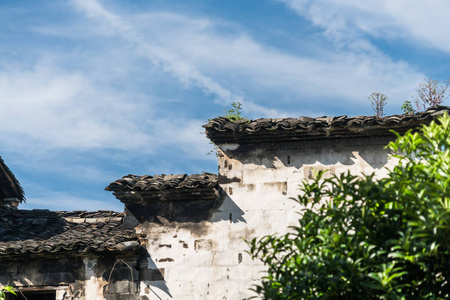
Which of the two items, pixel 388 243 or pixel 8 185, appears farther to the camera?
pixel 8 185

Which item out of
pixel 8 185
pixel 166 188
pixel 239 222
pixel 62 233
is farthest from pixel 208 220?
pixel 8 185

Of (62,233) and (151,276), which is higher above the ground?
(62,233)

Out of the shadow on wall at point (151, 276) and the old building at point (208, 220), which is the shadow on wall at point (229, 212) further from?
the shadow on wall at point (151, 276)

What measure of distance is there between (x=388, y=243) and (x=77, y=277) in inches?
279

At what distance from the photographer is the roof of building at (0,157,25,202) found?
52.0 ft

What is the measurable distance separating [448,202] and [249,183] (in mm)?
6384

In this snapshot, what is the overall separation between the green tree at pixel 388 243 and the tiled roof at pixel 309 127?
4539mm

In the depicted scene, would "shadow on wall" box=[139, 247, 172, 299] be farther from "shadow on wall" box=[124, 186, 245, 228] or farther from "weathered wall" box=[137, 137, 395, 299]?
"shadow on wall" box=[124, 186, 245, 228]

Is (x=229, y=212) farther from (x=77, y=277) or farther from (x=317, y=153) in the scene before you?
(x=77, y=277)

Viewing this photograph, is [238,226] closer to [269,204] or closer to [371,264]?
[269,204]

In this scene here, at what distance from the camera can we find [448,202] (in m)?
7.16

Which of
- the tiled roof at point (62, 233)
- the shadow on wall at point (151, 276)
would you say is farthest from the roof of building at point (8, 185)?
the shadow on wall at point (151, 276)

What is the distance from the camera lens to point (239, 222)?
13.1 metres

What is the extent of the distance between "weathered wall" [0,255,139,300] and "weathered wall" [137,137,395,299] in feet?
1.05
